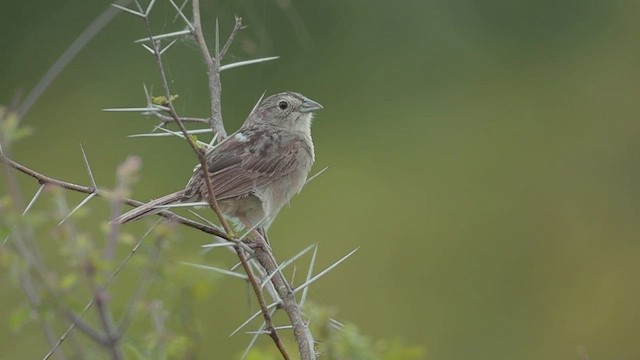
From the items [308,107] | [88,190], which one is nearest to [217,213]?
[88,190]

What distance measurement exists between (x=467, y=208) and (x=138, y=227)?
2437 mm

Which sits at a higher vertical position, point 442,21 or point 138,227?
point 442,21

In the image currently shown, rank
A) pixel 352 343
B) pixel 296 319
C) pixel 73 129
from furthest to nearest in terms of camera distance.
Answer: pixel 73 129, pixel 296 319, pixel 352 343

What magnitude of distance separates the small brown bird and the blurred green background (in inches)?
129

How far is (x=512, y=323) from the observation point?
347 inches

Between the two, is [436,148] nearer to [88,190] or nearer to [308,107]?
[308,107]

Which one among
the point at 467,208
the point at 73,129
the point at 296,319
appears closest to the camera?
the point at 296,319

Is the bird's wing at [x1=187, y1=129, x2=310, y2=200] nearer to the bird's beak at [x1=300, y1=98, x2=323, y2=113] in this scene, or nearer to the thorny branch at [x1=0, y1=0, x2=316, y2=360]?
the bird's beak at [x1=300, y1=98, x2=323, y2=113]

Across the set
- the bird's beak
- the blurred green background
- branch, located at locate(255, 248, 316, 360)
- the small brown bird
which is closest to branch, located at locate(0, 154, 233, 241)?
branch, located at locate(255, 248, 316, 360)

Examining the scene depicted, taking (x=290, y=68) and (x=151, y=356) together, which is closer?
(x=151, y=356)

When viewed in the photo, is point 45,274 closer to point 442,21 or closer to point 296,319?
point 296,319

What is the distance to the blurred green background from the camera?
8875 mm

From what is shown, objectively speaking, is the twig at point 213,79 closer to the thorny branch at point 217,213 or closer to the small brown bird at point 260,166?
the thorny branch at point 217,213

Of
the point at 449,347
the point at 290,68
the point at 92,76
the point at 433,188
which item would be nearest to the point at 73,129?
the point at 92,76
